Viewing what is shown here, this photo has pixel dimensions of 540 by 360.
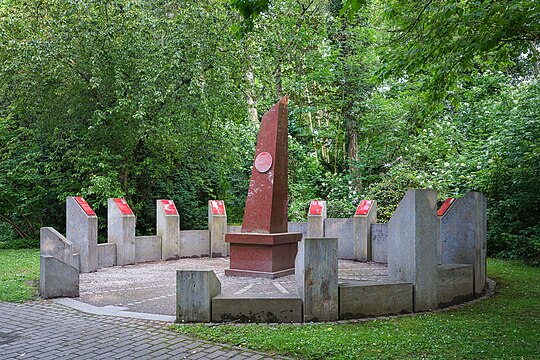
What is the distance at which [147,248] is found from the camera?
41.2ft

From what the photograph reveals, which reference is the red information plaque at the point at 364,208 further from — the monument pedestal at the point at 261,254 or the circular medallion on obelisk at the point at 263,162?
the circular medallion on obelisk at the point at 263,162

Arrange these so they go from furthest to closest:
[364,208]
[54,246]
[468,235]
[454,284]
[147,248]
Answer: [364,208] < [147,248] < [54,246] < [468,235] < [454,284]

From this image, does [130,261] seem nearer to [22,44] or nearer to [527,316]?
[22,44]

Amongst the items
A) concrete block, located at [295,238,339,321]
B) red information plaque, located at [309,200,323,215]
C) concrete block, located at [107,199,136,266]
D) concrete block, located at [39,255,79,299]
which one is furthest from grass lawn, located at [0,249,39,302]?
red information plaque, located at [309,200,323,215]

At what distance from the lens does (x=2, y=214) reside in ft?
55.2

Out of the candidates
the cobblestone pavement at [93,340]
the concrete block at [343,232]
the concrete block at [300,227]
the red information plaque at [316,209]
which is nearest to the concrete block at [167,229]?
the concrete block at [300,227]

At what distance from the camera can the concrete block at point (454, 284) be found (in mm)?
6918

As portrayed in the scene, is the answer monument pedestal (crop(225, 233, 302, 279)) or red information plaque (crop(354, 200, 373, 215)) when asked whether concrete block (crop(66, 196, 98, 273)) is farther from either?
red information plaque (crop(354, 200, 373, 215))

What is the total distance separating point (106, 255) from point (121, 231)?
0.68 m

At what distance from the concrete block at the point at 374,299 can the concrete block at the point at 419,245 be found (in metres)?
0.19

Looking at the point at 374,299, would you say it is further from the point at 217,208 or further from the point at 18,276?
the point at 217,208

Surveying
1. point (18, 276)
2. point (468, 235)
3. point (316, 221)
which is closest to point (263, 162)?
point (316, 221)

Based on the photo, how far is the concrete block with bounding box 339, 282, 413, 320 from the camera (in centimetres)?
609

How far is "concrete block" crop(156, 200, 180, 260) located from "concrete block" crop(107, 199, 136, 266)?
1.02m
